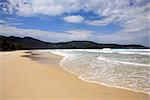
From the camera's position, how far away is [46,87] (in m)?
2.26

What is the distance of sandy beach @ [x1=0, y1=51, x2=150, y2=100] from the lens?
→ 216 centimetres

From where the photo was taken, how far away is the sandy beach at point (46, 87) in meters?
2.16

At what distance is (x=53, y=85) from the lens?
7.49ft

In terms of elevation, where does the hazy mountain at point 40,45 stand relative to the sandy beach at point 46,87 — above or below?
above

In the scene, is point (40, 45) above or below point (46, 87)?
above

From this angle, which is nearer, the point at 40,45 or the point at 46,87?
the point at 46,87

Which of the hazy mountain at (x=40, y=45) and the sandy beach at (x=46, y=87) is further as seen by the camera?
the hazy mountain at (x=40, y=45)

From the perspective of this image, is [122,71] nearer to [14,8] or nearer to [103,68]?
[103,68]

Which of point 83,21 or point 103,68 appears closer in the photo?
point 83,21

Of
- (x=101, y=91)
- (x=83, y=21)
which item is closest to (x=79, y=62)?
(x=83, y=21)

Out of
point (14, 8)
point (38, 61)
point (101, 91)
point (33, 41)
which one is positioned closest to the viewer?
point (101, 91)

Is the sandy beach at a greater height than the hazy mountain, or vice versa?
the hazy mountain

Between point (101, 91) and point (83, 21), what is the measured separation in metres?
0.69

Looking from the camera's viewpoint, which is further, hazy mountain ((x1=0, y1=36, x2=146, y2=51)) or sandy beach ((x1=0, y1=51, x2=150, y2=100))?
hazy mountain ((x1=0, y1=36, x2=146, y2=51))
